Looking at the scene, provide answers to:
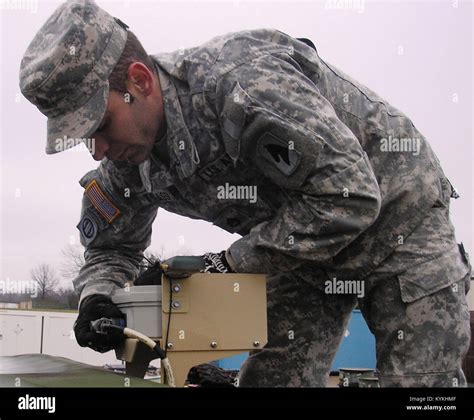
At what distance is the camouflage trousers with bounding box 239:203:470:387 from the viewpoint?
88.8 inches

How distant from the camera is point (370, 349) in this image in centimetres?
730

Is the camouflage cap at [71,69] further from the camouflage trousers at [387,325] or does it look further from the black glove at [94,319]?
the camouflage trousers at [387,325]

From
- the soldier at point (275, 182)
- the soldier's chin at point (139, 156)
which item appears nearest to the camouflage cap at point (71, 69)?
the soldier at point (275, 182)

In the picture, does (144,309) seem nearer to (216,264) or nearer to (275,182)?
(216,264)

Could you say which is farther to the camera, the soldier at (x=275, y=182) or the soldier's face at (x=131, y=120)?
the soldier's face at (x=131, y=120)

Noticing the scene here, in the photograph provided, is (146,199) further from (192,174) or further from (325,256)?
(325,256)

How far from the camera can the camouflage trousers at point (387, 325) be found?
2256mm

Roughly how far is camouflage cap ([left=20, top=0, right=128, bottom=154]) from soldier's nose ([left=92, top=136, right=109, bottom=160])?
8 centimetres

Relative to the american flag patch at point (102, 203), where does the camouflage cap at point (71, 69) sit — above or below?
above

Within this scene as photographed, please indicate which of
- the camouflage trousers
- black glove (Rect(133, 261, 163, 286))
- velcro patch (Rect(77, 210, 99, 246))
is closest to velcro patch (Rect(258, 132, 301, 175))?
black glove (Rect(133, 261, 163, 286))

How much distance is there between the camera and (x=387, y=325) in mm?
2348

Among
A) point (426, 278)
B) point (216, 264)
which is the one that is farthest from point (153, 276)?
point (426, 278)

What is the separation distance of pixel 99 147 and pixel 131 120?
0.42 ft

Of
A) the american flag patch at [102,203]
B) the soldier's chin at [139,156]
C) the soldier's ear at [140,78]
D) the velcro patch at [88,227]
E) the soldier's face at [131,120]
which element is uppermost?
the soldier's ear at [140,78]
